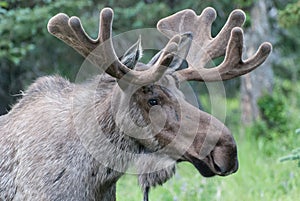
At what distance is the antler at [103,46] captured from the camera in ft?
14.9

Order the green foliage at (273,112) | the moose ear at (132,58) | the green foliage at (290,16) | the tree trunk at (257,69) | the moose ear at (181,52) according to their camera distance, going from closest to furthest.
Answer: the moose ear at (132,58) < the moose ear at (181,52) < the green foliage at (290,16) < the green foliage at (273,112) < the tree trunk at (257,69)

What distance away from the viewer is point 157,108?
15.6 feet

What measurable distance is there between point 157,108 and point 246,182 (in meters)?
2.73

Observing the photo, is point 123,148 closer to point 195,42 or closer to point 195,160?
point 195,160

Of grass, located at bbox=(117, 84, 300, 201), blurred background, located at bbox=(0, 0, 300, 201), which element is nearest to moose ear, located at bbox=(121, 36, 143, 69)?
blurred background, located at bbox=(0, 0, 300, 201)

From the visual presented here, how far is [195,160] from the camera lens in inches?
185

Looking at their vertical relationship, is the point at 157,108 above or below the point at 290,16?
above

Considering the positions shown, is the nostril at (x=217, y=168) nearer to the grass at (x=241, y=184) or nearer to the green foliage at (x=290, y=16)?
the grass at (x=241, y=184)

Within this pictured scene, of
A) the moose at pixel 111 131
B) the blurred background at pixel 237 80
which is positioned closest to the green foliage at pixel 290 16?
the blurred background at pixel 237 80

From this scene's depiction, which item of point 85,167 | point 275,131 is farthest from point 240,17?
point 275,131

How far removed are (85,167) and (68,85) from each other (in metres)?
0.76

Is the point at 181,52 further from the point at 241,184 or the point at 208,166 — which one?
the point at 241,184

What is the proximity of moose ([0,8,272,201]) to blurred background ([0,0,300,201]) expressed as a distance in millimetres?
1055

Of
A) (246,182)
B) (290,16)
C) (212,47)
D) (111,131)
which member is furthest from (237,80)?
(111,131)
